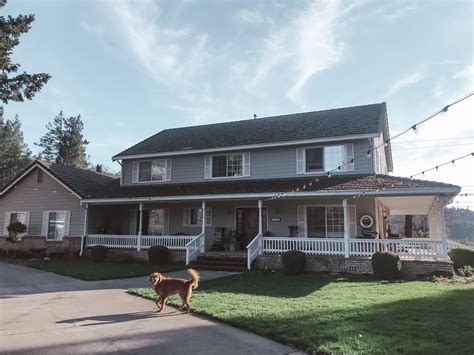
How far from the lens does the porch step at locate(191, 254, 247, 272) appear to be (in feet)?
48.5

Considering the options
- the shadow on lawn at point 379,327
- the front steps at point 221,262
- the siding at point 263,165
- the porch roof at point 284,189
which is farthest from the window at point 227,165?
the shadow on lawn at point 379,327

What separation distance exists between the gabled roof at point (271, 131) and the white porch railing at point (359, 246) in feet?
15.1

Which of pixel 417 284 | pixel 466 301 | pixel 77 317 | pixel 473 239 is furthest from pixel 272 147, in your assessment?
pixel 473 239

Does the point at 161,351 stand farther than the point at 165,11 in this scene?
No

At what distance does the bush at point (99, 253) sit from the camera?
17.7 meters

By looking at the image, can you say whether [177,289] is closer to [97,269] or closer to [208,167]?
[97,269]

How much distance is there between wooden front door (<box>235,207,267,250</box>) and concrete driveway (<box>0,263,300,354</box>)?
8.51 meters

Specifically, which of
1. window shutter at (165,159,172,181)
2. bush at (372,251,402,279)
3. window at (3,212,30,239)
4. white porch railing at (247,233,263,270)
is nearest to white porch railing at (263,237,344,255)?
white porch railing at (247,233,263,270)

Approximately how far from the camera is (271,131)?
19156mm

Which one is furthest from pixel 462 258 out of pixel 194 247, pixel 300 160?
pixel 194 247

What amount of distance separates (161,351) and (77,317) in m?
2.86

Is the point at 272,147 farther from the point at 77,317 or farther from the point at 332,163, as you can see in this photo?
the point at 77,317

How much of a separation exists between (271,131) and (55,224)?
12.7 m

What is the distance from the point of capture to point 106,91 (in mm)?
15578
